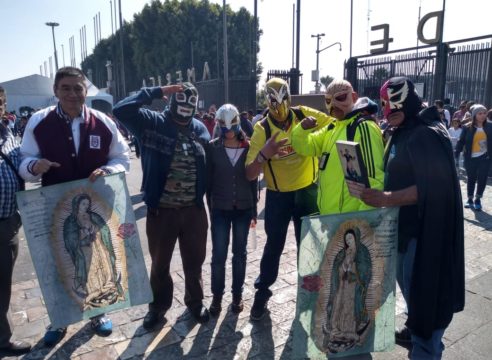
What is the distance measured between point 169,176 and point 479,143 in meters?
6.31

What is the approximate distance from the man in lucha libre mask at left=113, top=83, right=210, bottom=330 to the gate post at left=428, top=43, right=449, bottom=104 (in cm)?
946

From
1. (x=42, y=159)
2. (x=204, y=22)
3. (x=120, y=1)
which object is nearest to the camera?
(x=42, y=159)

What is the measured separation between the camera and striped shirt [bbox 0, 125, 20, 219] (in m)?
2.81

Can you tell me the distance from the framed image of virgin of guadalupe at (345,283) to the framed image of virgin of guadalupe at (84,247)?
1.30 metres

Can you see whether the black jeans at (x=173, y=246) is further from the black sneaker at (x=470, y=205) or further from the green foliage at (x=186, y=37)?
the green foliage at (x=186, y=37)

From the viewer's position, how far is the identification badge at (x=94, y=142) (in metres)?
3.04

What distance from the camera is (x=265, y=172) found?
333cm

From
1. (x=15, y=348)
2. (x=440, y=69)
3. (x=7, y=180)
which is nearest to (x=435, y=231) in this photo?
(x=7, y=180)

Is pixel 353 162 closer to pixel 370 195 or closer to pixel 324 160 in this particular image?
pixel 370 195

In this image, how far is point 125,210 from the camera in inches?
118

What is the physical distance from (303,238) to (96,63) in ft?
207

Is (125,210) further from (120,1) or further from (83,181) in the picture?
(120,1)

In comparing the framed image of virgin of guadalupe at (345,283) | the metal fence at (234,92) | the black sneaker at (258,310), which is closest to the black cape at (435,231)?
the framed image of virgin of guadalupe at (345,283)

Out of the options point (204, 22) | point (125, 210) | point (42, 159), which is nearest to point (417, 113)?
point (125, 210)
